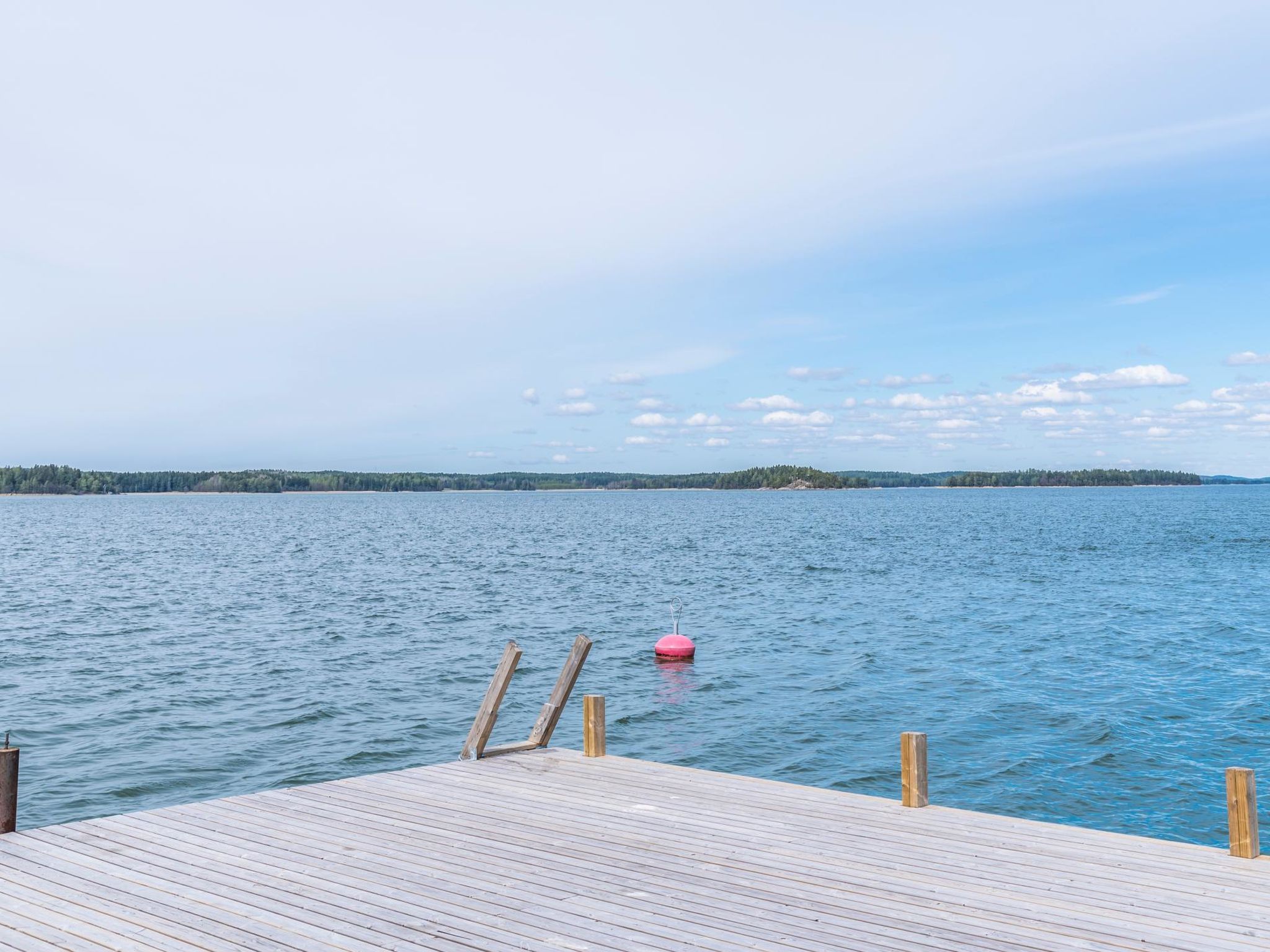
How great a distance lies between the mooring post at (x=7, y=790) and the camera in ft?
29.6

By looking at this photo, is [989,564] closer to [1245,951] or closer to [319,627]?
[319,627]

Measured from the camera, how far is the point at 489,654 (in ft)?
93.0

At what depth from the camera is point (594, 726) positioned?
12156 mm

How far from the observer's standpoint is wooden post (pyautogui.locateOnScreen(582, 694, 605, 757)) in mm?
12156

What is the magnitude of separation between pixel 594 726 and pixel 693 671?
561 inches

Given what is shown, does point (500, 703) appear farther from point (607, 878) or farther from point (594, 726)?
point (607, 878)

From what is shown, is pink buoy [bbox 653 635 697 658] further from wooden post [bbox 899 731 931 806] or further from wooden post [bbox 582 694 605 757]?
wooden post [bbox 899 731 931 806]

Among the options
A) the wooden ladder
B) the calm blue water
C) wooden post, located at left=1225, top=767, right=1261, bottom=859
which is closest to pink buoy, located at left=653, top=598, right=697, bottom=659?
the calm blue water

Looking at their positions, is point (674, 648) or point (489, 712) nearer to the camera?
point (489, 712)

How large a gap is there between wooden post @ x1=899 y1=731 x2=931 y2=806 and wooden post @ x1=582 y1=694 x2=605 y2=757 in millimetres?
3783

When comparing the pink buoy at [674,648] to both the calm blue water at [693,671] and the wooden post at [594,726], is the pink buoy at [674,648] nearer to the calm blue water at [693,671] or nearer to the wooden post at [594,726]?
the calm blue water at [693,671]

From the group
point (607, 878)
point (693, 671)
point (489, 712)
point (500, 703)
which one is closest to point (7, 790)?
point (489, 712)

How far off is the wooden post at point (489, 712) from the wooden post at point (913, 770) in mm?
4748

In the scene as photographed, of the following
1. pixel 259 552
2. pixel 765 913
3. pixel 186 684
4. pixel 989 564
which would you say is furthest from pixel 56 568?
pixel 765 913
